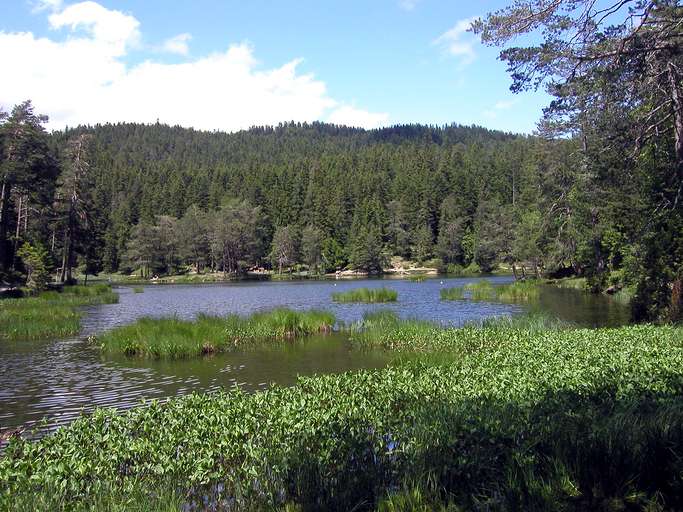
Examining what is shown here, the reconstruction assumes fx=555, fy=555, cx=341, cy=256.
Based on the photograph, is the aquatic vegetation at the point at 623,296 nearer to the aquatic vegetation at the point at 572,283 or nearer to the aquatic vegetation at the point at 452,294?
the aquatic vegetation at the point at 572,283

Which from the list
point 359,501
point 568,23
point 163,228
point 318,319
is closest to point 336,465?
point 359,501

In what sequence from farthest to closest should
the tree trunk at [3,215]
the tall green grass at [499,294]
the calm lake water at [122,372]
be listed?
the tree trunk at [3,215]
the tall green grass at [499,294]
the calm lake water at [122,372]

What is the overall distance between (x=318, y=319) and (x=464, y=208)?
3806 inches

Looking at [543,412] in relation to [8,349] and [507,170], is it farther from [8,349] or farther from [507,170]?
[507,170]

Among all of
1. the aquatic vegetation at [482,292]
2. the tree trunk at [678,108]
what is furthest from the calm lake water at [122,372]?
the aquatic vegetation at [482,292]

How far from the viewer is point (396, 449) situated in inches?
295

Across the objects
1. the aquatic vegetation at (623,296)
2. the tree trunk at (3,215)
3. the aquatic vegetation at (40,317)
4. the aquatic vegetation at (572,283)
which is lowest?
the aquatic vegetation at (572,283)

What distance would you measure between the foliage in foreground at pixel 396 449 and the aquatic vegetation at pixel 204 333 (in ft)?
31.0

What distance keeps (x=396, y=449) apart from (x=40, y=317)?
26.1 metres

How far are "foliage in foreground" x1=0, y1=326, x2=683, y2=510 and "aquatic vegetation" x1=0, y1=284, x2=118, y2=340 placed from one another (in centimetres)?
1713

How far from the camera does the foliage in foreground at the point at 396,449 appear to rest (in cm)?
593

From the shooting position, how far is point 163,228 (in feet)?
342

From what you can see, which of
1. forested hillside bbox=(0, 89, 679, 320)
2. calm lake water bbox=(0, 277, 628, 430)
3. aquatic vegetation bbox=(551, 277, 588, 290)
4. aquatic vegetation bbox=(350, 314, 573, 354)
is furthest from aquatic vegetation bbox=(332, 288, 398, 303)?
aquatic vegetation bbox=(551, 277, 588, 290)

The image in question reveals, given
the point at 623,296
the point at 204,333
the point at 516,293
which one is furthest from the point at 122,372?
the point at 623,296
